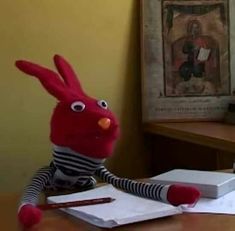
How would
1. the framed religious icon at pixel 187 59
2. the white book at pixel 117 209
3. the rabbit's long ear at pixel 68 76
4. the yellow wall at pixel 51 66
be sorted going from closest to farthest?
the white book at pixel 117 209 < the rabbit's long ear at pixel 68 76 < the yellow wall at pixel 51 66 < the framed religious icon at pixel 187 59

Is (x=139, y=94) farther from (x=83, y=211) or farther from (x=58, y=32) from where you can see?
(x=83, y=211)

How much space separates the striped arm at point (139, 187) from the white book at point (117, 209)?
0.02 meters

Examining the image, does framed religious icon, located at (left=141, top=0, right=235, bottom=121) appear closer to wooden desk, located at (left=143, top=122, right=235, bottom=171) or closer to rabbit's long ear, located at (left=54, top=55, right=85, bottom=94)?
wooden desk, located at (left=143, top=122, right=235, bottom=171)

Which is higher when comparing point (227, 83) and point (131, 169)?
point (227, 83)

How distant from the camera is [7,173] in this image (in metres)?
2.24

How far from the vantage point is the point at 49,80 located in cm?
137

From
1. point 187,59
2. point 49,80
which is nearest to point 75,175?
point 49,80

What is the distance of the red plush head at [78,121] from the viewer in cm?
130

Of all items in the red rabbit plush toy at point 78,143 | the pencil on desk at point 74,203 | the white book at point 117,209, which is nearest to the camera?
the white book at point 117,209

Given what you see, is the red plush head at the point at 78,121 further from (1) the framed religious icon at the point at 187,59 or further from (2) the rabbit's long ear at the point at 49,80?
(1) the framed religious icon at the point at 187,59

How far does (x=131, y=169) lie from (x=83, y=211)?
133 cm

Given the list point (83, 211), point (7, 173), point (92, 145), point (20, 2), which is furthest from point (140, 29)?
point (83, 211)

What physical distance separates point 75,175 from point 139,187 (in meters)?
0.16

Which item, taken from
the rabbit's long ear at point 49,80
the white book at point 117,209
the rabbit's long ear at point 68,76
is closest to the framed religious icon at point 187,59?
the rabbit's long ear at point 68,76
